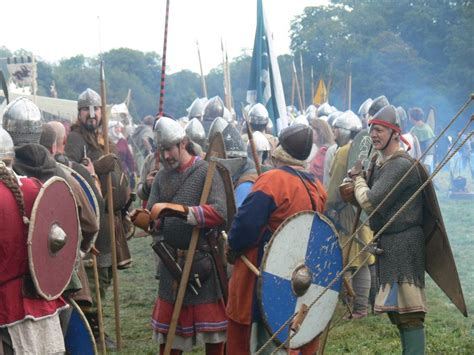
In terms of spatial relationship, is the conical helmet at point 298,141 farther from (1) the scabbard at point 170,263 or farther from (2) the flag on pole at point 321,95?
(2) the flag on pole at point 321,95

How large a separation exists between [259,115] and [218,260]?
4.95 metres

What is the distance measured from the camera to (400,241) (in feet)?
19.8

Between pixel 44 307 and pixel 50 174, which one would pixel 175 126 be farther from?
pixel 44 307

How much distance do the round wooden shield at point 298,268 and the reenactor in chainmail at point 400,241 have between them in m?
0.46

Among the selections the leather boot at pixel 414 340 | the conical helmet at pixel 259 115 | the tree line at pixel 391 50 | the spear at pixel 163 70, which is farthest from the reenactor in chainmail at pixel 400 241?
the tree line at pixel 391 50

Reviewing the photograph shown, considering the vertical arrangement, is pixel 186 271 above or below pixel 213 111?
below

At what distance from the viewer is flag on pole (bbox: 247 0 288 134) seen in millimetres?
11742

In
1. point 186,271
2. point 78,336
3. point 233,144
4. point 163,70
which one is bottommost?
point 78,336

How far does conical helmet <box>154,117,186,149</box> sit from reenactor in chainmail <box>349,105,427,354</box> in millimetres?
1112

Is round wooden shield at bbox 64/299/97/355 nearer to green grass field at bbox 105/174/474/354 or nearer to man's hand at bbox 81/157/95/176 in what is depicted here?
green grass field at bbox 105/174/474/354

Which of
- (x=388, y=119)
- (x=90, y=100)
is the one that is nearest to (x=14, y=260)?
(x=388, y=119)

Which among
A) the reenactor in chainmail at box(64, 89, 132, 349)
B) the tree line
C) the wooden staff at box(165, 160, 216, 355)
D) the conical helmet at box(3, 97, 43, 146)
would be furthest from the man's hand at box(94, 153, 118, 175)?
the tree line

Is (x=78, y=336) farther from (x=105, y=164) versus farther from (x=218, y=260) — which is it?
(x=105, y=164)

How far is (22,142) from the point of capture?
556 centimetres
